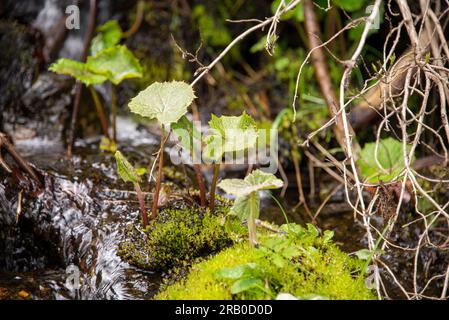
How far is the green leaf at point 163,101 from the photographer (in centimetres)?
205

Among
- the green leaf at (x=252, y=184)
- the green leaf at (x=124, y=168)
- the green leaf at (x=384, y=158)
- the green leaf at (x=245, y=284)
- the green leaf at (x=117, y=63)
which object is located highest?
the green leaf at (x=117, y=63)

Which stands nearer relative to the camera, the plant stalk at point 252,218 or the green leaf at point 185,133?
the plant stalk at point 252,218

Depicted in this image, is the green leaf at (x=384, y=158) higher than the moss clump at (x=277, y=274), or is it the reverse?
the green leaf at (x=384, y=158)

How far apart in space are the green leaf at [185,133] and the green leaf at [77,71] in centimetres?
90

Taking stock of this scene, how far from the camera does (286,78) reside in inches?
163

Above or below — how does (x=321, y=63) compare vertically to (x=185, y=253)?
above

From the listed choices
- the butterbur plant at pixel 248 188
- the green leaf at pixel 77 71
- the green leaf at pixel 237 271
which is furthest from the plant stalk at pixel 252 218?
the green leaf at pixel 77 71

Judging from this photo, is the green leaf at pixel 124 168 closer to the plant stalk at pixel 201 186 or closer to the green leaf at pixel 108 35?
the plant stalk at pixel 201 186

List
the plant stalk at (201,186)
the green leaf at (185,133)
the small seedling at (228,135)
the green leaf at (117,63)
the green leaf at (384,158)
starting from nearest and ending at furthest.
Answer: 1. the small seedling at (228,135)
2. the green leaf at (185,133)
3. the plant stalk at (201,186)
4. the green leaf at (384,158)
5. the green leaf at (117,63)

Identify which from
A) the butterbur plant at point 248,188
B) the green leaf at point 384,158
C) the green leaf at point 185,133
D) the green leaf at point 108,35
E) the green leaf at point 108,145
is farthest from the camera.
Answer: the green leaf at point 108,35

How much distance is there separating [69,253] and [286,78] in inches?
95.3
